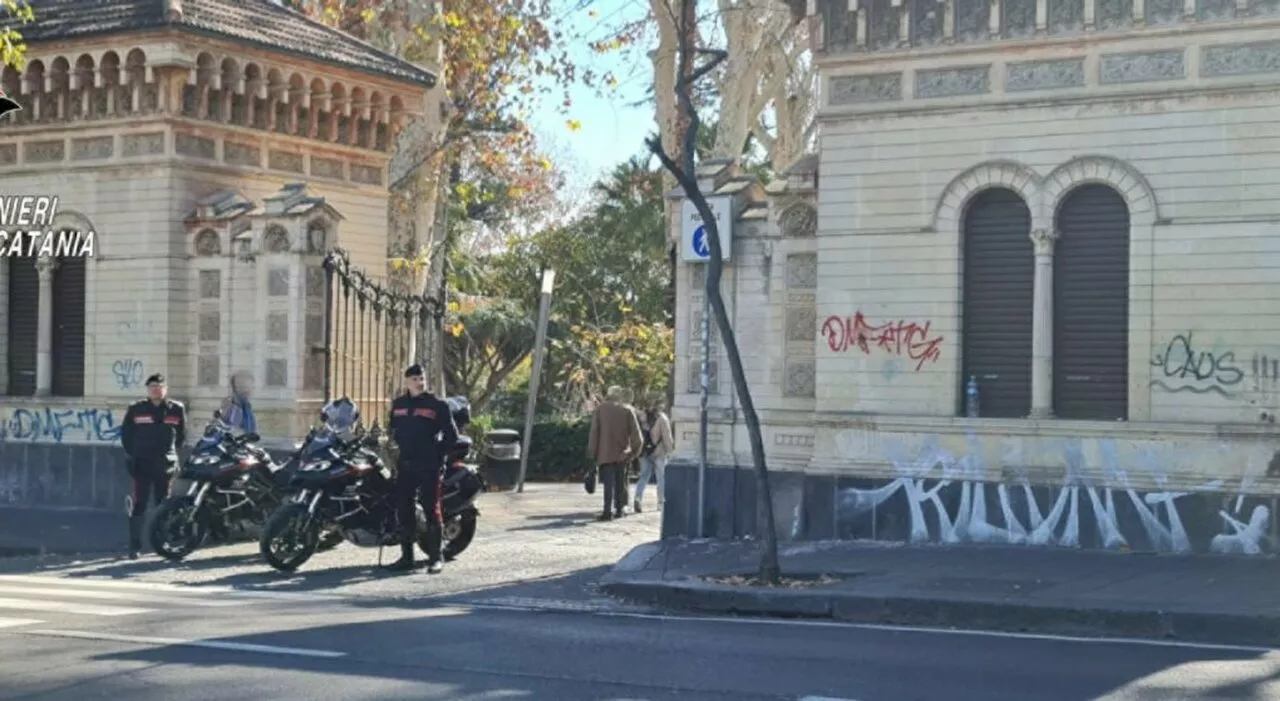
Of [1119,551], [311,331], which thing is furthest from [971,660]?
[311,331]

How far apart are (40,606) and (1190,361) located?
948cm

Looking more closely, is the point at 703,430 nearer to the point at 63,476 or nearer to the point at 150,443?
the point at 150,443

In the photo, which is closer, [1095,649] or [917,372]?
[1095,649]

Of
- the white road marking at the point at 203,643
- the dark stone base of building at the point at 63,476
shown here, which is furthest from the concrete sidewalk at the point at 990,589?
the dark stone base of building at the point at 63,476

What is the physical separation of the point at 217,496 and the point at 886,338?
21.1 ft

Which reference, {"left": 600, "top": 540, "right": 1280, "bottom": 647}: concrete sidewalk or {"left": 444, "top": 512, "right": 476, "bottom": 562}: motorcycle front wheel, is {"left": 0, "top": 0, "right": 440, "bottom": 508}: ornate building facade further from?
{"left": 600, "top": 540, "right": 1280, "bottom": 647}: concrete sidewalk

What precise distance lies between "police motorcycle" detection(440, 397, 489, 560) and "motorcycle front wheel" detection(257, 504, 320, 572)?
133 cm

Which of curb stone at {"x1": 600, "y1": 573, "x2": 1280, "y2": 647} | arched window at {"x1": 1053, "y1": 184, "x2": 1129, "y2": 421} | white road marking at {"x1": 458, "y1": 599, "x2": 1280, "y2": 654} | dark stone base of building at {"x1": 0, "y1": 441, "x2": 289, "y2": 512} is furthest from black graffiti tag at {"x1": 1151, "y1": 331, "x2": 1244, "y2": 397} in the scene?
dark stone base of building at {"x1": 0, "y1": 441, "x2": 289, "y2": 512}

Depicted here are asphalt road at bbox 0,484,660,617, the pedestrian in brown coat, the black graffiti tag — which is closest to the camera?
asphalt road at bbox 0,484,660,617

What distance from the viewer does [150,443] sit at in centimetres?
1750

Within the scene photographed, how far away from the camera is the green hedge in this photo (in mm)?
33375

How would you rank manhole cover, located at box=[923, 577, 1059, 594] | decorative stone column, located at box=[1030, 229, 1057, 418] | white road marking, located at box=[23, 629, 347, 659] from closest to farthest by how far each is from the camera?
white road marking, located at box=[23, 629, 347, 659] < manhole cover, located at box=[923, 577, 1059, 594] < decorative stone column, located at box=[1030, 229, 1057, 418]

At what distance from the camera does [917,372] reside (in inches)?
662

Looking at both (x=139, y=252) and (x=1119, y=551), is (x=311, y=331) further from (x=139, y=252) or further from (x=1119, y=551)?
(x=1119, y=551)
